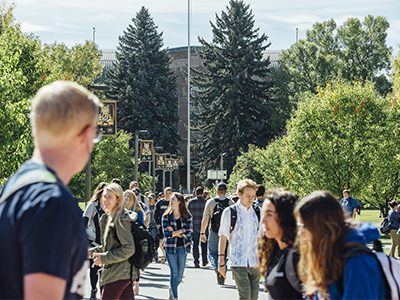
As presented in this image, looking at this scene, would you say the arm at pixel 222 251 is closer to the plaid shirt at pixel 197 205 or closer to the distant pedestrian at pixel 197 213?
the distant pedestrian at pixel 197 213

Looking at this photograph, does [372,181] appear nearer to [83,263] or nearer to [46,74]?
[46,74]

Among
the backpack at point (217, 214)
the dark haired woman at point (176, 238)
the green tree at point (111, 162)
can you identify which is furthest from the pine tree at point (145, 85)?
the dark haired woman at point (176, 238)

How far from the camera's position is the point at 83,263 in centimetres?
198

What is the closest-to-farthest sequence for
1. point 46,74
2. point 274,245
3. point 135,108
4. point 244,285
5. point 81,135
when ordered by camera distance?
point 81,135 < point 274,245 < point 244,285 < point 46,74 < point 135,108

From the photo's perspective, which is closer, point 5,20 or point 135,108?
point 5,20

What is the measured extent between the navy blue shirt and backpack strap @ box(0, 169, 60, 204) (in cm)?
2

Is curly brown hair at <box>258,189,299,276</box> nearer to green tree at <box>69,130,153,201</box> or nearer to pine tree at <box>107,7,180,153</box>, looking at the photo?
green tree at <box>69,130,153,201</box>

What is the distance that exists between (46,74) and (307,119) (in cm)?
1394

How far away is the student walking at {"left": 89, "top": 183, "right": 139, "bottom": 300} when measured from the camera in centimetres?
602

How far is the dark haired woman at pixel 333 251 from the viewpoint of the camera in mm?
2627

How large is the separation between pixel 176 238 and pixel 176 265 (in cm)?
47

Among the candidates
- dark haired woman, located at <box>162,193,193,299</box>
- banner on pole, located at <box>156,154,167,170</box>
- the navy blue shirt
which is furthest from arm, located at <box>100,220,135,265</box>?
banner on pole, located at <box>156,154,167,170</box>

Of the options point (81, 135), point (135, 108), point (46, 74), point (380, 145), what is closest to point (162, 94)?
point (135, 108)

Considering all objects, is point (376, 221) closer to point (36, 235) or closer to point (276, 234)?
point (276, 234)
